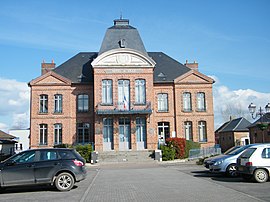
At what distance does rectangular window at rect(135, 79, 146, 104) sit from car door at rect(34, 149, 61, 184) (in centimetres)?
2079

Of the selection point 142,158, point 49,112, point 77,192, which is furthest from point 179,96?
point 77,192

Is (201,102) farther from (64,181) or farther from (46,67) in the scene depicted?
(64,181)

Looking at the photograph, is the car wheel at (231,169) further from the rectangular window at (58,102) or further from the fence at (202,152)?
the rectangular window at (58,102)

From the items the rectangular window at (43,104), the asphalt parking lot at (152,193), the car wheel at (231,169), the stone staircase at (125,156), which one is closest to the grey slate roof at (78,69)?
the rectangular window at (43,104)

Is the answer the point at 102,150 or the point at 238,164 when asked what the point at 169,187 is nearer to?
the point at 238,164

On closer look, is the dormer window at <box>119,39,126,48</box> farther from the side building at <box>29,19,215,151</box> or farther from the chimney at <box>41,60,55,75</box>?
the chimney at <box>41,60,55,75</box>

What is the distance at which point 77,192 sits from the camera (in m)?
11.5

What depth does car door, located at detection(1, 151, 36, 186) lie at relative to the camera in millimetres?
11352

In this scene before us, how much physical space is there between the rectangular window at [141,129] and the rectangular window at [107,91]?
351 cm

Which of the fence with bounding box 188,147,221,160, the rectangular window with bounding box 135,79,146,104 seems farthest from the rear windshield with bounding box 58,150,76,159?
the rectangular window with bounding box 135,79,146,104

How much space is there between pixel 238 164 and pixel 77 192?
671cm

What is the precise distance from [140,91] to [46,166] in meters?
21.6

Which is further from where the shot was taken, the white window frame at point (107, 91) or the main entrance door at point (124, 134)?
the white window frame at point (107, 91)

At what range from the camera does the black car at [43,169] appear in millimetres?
11398
